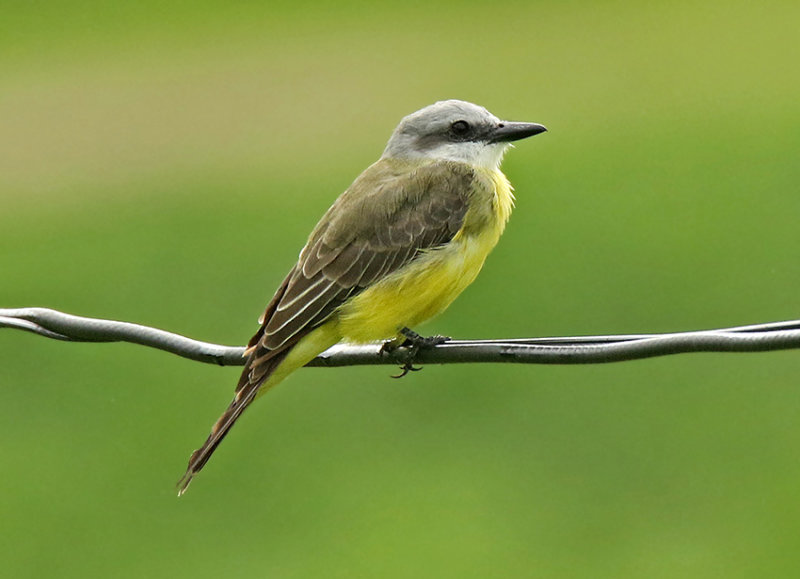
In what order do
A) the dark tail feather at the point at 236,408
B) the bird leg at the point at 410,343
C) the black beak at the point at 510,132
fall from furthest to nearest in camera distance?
the black beak at the point at 510,132, the bird leg at the point at 410,343, the dark tail feather at the point at 236,408

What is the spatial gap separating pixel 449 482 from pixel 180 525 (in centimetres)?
210

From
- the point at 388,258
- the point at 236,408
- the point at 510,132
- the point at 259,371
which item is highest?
the point at 510,132

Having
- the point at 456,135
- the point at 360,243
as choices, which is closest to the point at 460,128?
the point at 456,135

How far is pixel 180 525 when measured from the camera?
12164 mm

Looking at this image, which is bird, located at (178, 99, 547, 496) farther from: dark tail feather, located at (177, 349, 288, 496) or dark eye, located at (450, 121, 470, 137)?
dark eye, located at (450, 121, 470, 137)

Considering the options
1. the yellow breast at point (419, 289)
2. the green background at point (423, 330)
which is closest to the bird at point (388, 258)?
the yellow breast at point (419, 289)

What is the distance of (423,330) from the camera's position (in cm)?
1323

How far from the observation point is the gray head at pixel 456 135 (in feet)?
26.8

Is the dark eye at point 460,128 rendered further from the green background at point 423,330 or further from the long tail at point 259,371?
the green background at point 423,330

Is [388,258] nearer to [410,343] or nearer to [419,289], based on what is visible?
[419,289]

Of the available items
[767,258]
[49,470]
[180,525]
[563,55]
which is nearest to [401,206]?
[180,525]

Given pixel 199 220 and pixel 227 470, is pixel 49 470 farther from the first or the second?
pixel 199 220

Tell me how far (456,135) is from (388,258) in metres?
1.05

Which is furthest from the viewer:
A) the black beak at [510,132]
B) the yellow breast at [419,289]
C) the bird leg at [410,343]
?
the black beak at [510,132]
